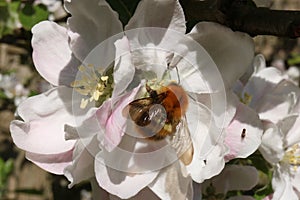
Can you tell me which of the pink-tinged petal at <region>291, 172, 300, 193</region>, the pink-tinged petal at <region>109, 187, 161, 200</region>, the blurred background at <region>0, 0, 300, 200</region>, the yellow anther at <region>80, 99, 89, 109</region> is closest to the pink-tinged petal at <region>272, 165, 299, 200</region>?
the pink-tinged petal at <region>291, 172, 300, 193</region>

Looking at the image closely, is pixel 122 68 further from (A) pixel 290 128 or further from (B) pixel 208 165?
(A) pixel 290 128

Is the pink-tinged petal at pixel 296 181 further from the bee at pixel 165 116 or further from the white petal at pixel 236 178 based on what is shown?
the bee at pixel 165 116

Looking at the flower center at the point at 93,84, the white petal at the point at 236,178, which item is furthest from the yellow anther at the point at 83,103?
the white petal at the point at 236,178

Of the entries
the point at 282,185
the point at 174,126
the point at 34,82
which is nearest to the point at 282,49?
the point at 34,82

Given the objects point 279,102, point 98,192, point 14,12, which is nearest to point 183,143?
point 98,192

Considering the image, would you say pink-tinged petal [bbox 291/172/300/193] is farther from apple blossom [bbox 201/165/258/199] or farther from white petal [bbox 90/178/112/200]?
white petal [bbox 90/178/112/200]

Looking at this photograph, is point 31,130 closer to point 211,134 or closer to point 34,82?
point 211,134
